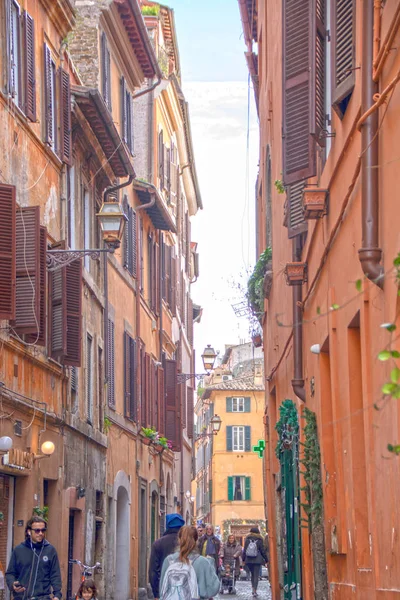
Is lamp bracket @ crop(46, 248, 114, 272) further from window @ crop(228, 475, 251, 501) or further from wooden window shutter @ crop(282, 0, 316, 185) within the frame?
window @ crop(228, 475, 251, 501)

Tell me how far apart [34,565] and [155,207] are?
1806 centimetres

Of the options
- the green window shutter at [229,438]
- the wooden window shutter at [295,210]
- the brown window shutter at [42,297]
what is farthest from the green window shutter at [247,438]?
the wooden window shutter at [295,210]

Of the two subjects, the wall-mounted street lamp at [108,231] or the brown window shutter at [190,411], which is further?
the brown window shutter at [190,411]

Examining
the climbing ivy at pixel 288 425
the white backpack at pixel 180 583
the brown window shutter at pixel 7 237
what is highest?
the brown window shutter at pixel 7 237

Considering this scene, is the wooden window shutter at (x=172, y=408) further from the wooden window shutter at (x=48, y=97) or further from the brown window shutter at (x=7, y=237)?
the brown window shutter at (x=7, y=237)

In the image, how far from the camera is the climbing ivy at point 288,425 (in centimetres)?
1407

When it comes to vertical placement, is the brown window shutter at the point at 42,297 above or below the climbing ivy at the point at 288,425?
above

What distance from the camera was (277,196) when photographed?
16234 millimetres

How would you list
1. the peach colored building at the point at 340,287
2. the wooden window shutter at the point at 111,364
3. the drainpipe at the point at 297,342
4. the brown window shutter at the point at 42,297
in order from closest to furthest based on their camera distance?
the peach colored building at the point at 340,287 → the drainpipe at the point at 297,342 → the brown window shutter at the point at 42,297 → the wooden window shutter at the point at 111,364

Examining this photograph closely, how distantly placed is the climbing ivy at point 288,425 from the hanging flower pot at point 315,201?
4215mm

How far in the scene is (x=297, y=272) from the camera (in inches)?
491

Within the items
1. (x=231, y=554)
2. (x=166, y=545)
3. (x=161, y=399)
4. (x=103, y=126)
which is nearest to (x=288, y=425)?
(x=166, y=545)

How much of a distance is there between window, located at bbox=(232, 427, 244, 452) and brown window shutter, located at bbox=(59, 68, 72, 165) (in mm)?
57080

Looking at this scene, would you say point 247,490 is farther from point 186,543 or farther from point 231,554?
point 186,543
